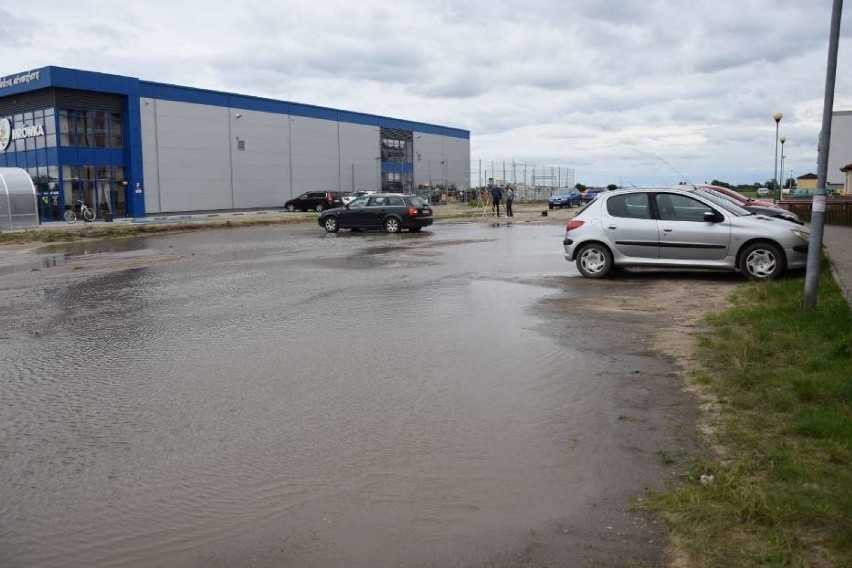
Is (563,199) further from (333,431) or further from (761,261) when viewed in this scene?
(333,431)

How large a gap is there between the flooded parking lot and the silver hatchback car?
7.82 feet

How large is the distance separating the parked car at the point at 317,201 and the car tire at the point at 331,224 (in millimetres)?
23735

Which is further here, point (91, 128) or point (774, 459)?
point (91, 128)

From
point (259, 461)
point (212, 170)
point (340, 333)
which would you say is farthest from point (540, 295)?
point (212, 170)

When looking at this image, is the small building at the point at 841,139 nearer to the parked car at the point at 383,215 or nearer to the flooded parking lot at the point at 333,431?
the parked car at the point at 383,215

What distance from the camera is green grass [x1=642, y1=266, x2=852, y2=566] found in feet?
12.1

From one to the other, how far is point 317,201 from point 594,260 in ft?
138

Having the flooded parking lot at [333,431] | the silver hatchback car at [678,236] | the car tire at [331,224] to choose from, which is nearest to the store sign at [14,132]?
the car tire at [331,224]

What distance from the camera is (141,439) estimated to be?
5.57m

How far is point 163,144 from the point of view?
166ft

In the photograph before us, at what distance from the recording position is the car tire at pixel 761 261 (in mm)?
12578

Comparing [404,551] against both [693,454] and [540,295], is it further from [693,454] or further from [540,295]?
[540,295]

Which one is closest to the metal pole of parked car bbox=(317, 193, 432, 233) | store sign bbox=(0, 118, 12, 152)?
parked car bbox=(317, 193, 432, 233)

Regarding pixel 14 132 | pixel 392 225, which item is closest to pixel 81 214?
pixel 14 132
